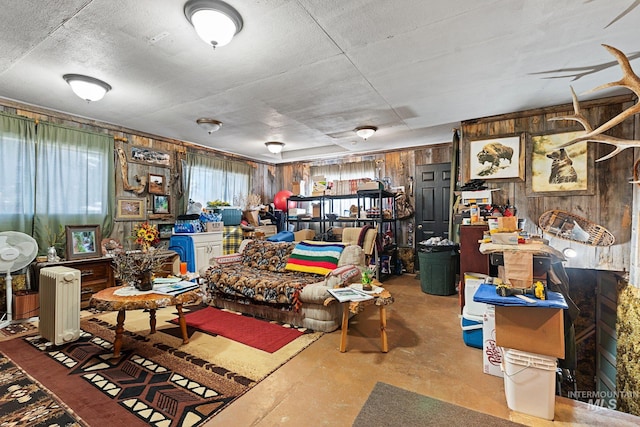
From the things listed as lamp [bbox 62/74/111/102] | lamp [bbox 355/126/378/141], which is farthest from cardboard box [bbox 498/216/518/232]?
lamp [bbox 62/74/111/102]

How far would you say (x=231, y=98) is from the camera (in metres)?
3.36

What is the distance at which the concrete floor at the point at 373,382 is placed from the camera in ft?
5.80

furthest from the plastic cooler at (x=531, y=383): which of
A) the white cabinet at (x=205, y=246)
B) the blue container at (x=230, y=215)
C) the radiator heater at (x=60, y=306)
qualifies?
the blue container at (x=230, y=215)

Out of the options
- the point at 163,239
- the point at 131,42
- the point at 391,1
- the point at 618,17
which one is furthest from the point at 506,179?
the point at 163,239

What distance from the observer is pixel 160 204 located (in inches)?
199

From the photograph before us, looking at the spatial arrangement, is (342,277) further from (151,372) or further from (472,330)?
(151,372)

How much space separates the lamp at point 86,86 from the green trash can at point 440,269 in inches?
183

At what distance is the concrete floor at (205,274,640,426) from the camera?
1769mm

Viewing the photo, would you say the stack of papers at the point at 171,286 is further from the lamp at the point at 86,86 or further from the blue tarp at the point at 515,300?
the blue tarp at the point at 515,300

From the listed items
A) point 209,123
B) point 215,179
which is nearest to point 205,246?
point 215,179

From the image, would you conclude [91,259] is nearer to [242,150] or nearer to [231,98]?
[231,98]

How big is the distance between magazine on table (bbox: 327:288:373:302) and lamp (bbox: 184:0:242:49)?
2.23 meters

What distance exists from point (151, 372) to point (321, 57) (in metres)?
2.92

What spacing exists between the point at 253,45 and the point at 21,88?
285 centimetres
